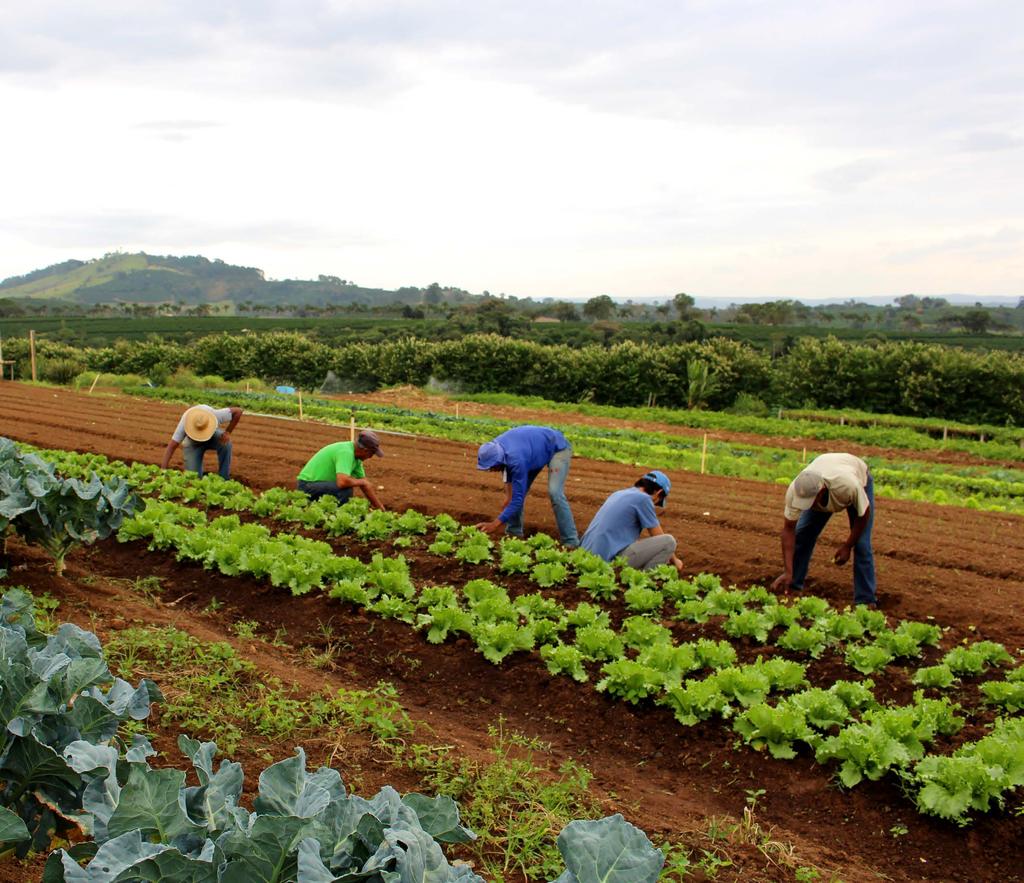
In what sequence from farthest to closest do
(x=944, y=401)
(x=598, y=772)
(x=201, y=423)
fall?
1. (x=944, y=401)
2. (x=201, y=423)
3. (x=598, y=772)

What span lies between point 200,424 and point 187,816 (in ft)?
32.2

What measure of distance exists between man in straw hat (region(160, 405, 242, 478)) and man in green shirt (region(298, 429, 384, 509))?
1201 mm

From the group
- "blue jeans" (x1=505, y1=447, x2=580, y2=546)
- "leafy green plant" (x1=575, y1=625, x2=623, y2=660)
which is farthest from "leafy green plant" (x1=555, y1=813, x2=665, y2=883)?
"blue jeans" (x1=505, y1=447, x2=580, y2=546)

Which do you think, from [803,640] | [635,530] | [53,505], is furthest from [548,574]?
[53,505]

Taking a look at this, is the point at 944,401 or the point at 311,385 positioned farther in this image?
the point at 311,385

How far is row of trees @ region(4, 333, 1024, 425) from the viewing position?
33.8 metres

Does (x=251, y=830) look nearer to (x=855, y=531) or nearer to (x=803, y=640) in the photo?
(x=803, y=640)

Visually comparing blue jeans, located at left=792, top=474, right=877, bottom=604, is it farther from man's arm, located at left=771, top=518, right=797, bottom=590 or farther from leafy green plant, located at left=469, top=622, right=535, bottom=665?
leafy green plant, located at left=469, top=622, right=535, bottom=665

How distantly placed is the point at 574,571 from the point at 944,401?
29.4m

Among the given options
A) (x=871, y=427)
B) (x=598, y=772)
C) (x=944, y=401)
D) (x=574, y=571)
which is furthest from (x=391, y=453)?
(x=944, y=401)

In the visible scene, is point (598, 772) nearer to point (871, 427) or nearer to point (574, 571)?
point (574, 571)

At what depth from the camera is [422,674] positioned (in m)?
6.70

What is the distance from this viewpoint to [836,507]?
7906 millimetres

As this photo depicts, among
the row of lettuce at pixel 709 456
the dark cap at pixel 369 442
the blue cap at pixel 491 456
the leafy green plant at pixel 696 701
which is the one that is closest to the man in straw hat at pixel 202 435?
the dark cap at pixel 369 442
